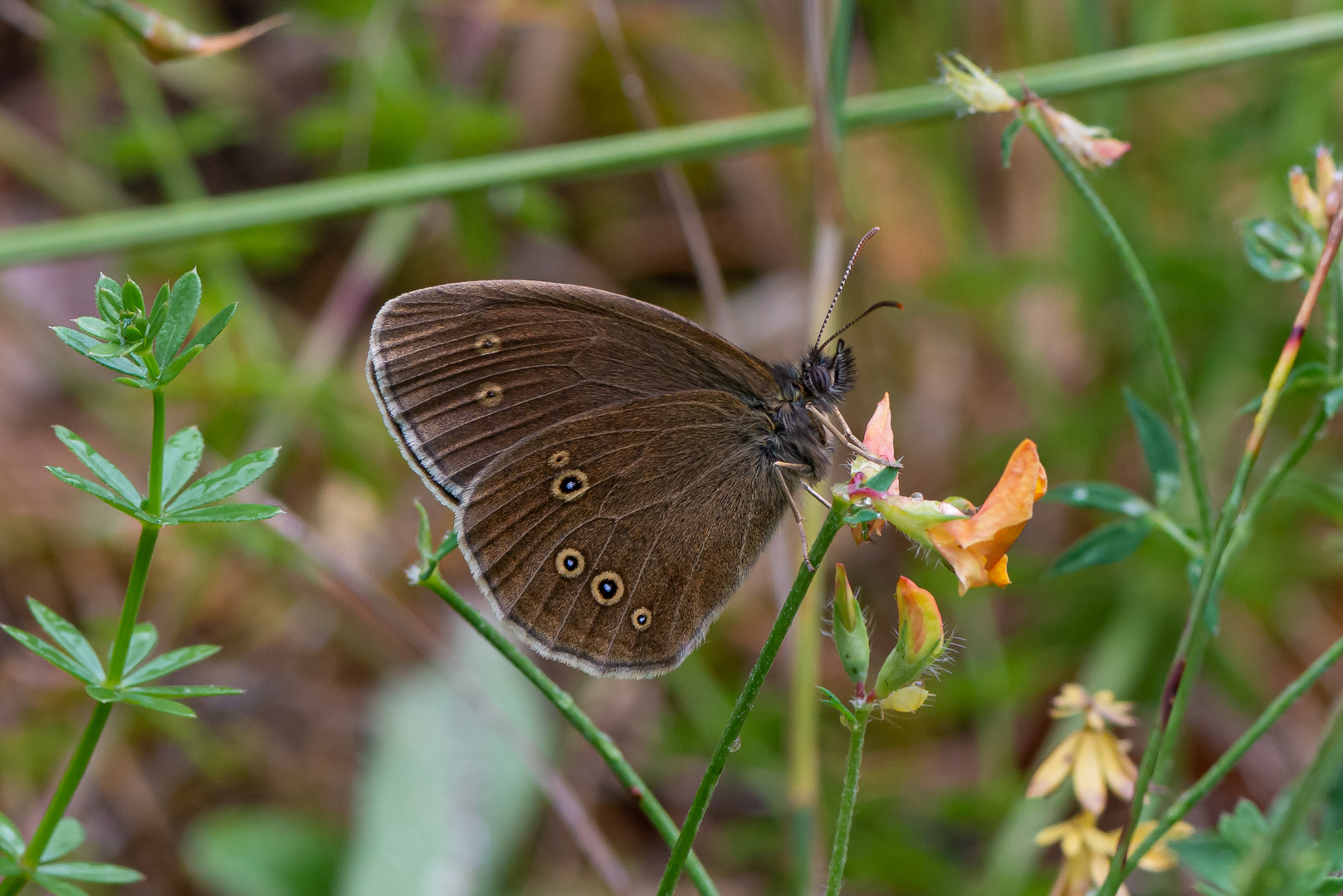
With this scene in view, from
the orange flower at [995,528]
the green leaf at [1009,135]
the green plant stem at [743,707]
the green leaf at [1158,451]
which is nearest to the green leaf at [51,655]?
the green plant stem at [743,707]

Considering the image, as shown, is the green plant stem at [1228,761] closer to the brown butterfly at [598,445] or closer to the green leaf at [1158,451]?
the green leaf at [1158,451]

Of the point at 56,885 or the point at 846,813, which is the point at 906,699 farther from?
the point at 56,885

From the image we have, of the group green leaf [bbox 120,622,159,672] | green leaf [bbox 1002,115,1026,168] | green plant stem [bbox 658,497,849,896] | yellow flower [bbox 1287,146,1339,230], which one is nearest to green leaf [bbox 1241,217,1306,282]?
yellow flower [bbox 1287,146,1339,230]

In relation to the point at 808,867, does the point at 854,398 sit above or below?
above

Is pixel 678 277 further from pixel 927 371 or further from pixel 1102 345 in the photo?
pixel 1102 345

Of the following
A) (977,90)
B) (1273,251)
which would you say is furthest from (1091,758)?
(977,90)

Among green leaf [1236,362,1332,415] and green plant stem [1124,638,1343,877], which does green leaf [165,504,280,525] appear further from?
green leaf [1236,362,1332,415]

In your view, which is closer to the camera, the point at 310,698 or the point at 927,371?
the point at 310,698

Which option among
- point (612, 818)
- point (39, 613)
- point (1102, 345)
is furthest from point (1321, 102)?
point (39, 613)
